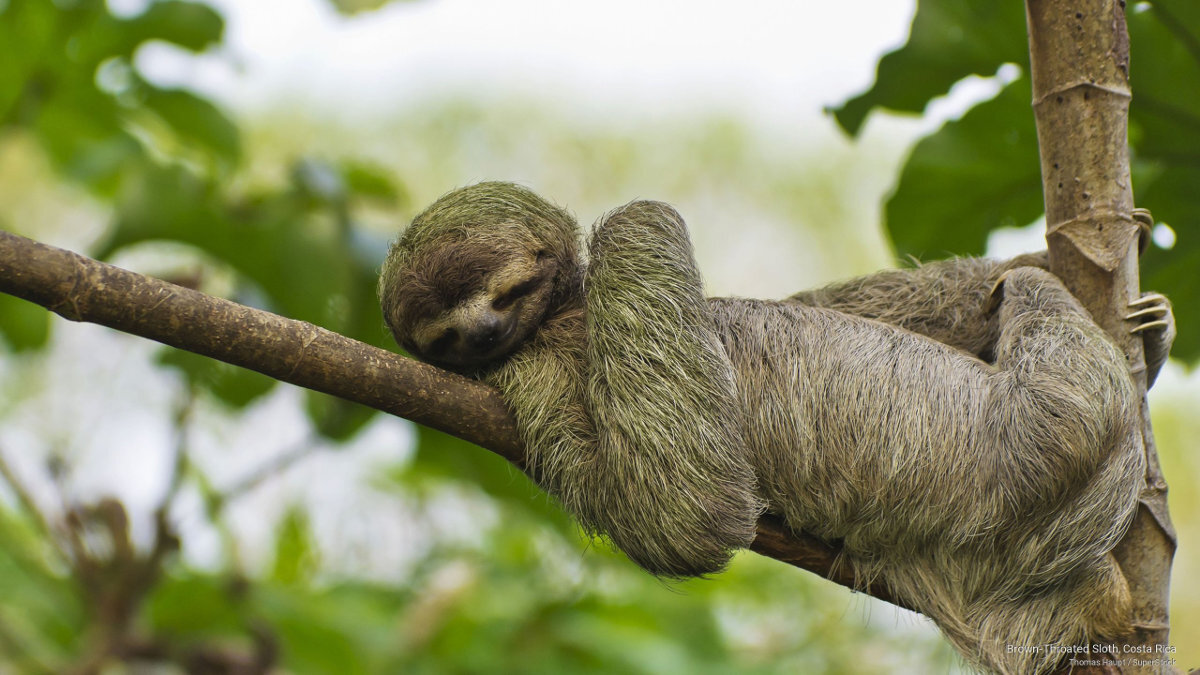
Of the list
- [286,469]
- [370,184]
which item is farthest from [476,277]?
[370,184]

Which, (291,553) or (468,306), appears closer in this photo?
(468,306)

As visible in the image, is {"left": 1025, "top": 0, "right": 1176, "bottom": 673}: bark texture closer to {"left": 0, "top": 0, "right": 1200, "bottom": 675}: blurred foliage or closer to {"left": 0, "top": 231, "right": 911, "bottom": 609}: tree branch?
{"left": 0, "top": 0, "right": 1200, "bottom": 675}: blurred foliage

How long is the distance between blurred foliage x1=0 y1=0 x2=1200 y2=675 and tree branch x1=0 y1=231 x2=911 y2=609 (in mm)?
1676

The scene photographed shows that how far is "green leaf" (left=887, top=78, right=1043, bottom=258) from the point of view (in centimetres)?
570

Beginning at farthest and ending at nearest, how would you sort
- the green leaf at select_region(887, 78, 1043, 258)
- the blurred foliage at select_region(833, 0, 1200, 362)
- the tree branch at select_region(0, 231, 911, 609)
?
the green leaf at select_region(887, 78, 1043, 258) → the blurred foliage at select_region(833, 0, 1200, 362) → the tree branch at select_region(0, 231, 911, 609)

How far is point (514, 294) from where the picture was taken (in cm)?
441

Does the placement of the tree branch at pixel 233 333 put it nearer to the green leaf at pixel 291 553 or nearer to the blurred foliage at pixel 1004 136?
the blurred foliage at pixel 1004 136

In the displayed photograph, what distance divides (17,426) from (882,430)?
1271cm

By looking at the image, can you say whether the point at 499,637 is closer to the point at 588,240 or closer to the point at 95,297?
the point at 588,240

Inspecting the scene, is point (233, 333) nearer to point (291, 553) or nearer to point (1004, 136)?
point (1004, 136)

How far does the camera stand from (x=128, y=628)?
256 inches

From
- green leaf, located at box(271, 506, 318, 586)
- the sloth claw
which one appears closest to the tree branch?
the sloth claw

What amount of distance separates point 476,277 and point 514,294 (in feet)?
0.80

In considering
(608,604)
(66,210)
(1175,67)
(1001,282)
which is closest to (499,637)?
(608,604)
